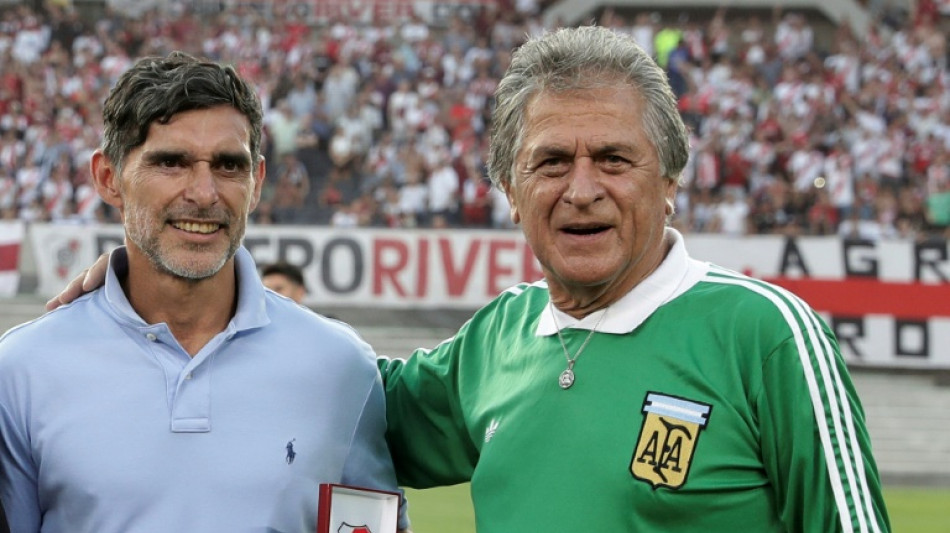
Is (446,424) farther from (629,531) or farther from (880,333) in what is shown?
(880,333)

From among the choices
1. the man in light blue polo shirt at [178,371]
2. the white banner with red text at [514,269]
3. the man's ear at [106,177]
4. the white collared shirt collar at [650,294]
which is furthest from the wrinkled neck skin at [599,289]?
the white banner with red text at [514,269]

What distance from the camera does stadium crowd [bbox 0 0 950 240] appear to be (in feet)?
54.7

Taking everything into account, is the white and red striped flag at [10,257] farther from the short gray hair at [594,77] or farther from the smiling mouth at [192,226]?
the short gray hair at [594,77]

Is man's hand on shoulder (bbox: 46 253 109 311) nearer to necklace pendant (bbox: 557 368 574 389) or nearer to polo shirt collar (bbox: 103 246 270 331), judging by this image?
polo shirt collar (bbox: 103 246 270 331)

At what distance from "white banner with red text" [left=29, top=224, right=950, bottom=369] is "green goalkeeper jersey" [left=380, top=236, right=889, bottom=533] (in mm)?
11120

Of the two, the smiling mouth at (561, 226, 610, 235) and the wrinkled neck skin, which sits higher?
the smiling mouth at (561, 226, 610, 235)

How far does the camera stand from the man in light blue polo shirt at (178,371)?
9.71 ft

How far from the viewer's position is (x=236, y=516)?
299 cm

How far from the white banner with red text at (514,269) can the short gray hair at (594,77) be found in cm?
1110

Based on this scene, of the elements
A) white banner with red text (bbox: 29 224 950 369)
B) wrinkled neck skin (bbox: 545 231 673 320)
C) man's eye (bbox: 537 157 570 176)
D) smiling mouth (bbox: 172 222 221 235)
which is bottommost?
white banner with red text (bbox: 29 224 950 369)

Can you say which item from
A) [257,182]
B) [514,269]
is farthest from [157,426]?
[514,269]

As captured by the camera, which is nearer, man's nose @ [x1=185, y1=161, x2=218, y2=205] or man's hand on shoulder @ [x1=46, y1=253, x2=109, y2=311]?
→ man's nose @ [x1=185, y1=161, x2=218, y2=205]

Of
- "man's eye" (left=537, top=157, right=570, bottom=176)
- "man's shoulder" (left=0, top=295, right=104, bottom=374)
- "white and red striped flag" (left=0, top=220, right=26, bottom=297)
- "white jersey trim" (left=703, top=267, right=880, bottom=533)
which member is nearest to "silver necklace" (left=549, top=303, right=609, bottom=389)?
"man's eye" (left=537, top=157, right=570, bottom=176)

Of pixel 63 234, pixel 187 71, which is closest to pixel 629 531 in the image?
pixel 187 71
